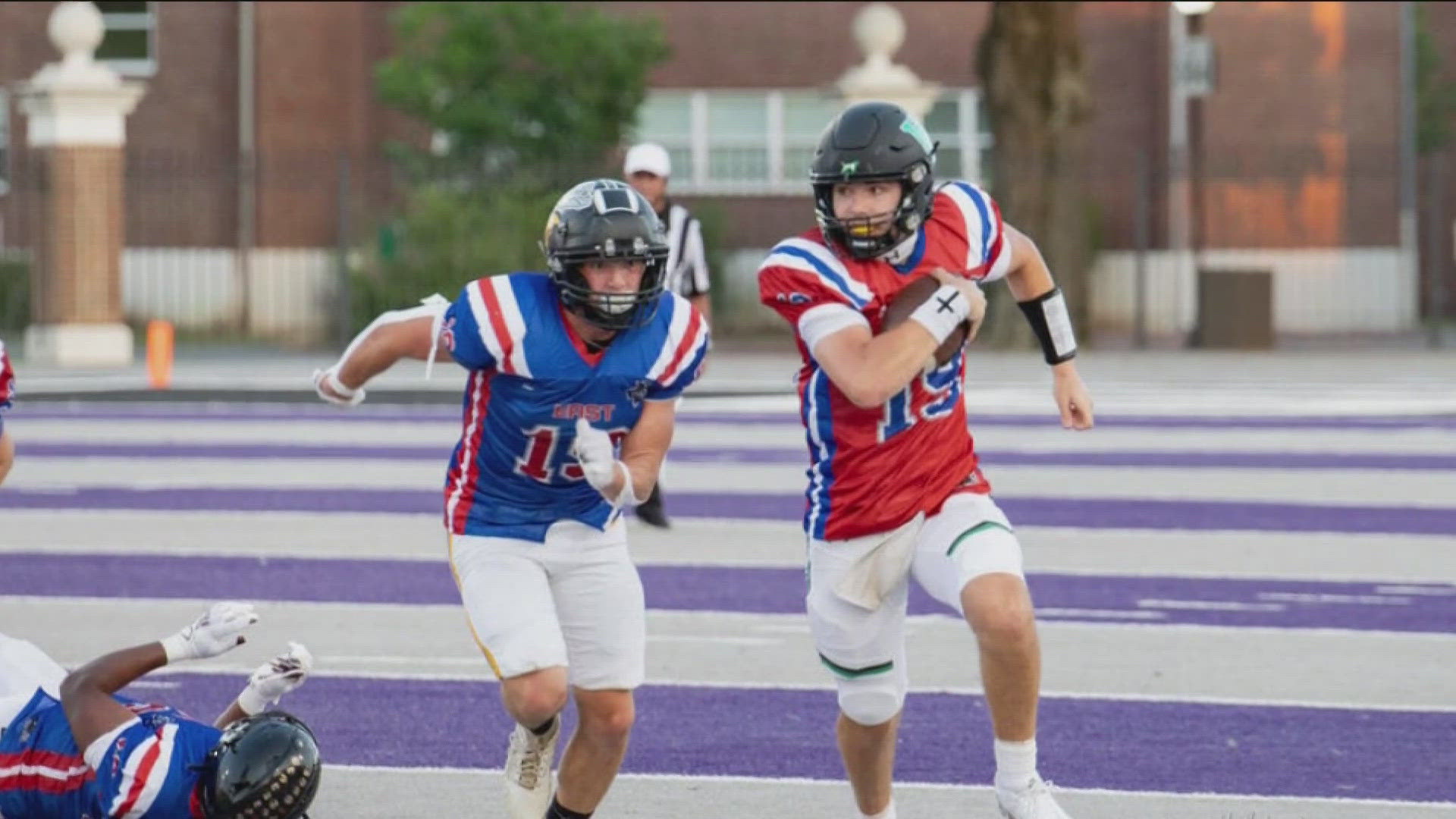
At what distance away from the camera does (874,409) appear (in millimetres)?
6988

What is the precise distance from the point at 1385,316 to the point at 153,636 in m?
28.2

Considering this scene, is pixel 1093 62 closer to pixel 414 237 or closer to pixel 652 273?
pixel 414 237

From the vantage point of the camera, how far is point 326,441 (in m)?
19.3

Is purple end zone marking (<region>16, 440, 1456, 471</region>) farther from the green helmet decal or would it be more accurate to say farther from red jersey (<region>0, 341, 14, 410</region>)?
the green helmet decal

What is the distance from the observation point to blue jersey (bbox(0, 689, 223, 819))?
21.7 ft

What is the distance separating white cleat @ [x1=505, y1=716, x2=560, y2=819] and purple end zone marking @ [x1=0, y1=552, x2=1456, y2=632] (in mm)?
4271

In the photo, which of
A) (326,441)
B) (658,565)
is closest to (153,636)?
(658,565)

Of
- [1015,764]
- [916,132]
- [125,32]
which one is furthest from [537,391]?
[125,32]

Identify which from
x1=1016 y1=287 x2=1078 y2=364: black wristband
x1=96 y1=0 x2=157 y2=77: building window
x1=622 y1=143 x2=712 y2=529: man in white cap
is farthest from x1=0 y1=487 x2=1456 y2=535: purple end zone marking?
x1=96 y1=0 x2=157 y2=77: building window

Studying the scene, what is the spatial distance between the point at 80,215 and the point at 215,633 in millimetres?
22134

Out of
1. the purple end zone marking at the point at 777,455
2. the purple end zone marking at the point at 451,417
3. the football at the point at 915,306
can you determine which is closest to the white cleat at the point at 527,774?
the football at the point at 915,306

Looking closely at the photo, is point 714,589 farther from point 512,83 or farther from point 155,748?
point 512,83

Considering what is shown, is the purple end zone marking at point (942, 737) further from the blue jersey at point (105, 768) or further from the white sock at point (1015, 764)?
the blue jersey at point (105, 768)

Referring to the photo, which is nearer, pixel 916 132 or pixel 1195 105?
pixel 916 132
